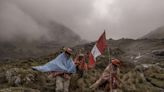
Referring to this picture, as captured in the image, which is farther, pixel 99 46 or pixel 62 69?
pixel 62 69

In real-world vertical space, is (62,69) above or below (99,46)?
below

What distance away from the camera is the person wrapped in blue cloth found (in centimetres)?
1977

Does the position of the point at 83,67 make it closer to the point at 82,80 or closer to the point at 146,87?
the point at 82,80

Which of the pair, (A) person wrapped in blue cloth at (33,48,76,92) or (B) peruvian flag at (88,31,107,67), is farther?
→ (A) person wrapped in blue cloth at (33,48,76,92)

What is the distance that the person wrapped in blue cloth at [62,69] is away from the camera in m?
19.8

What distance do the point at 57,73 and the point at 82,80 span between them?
9.21 ft

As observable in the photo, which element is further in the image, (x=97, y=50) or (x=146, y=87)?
(x=146, y=87)

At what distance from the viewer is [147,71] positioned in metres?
30.6

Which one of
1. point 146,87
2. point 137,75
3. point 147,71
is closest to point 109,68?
point 146,87

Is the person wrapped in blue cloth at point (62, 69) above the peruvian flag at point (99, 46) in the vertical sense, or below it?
below

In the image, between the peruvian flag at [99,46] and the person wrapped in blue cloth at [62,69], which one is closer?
the peruvian flag at [99,46]

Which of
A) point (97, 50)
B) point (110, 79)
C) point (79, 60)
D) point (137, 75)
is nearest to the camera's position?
point (110, 79)

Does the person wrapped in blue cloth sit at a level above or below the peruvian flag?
below

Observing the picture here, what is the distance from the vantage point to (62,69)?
19.8m
